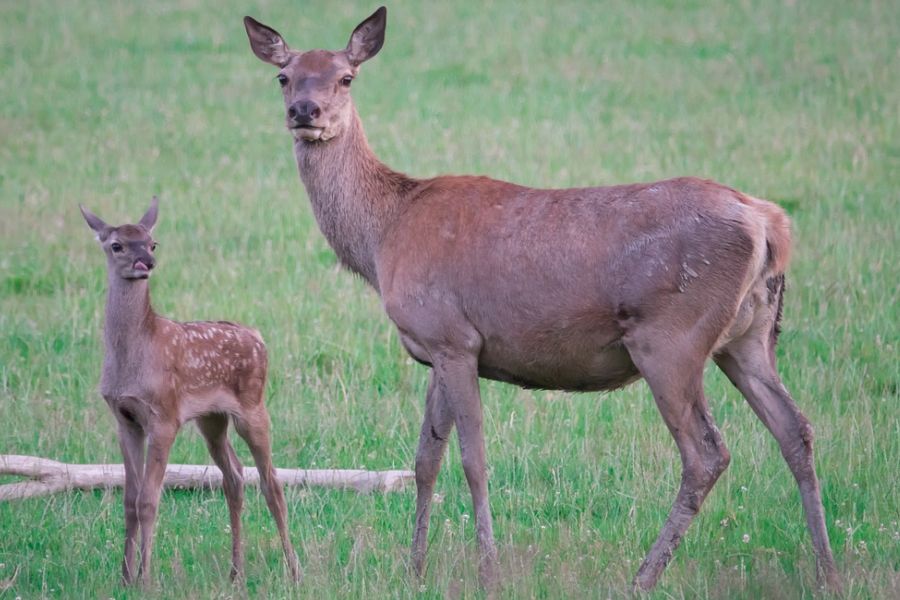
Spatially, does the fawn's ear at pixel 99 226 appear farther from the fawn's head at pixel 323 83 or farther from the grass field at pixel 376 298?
the grass field at pixel 376 298

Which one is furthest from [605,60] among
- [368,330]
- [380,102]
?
[368,330]

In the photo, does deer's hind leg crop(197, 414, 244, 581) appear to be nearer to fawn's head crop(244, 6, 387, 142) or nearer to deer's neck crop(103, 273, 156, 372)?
deer's neck crop(103, 273, 156, 372)

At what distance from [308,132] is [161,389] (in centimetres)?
149

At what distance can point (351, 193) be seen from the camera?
23.2 ft

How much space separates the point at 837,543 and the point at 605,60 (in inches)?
543

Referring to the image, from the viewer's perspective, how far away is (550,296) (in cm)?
614

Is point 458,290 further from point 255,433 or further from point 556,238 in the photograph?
point 255,433

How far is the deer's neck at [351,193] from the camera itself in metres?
6.98

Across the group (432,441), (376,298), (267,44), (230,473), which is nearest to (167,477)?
(230,473)

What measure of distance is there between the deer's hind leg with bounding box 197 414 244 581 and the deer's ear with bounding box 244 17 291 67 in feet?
6.43

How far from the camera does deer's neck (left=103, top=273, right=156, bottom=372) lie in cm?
630

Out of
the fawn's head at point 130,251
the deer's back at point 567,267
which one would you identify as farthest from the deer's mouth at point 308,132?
the fawn's head at point 130,251

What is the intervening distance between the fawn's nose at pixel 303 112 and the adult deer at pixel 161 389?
0.83 metres

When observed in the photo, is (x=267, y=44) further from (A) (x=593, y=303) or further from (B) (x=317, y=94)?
(A) (x=593, y=303)
